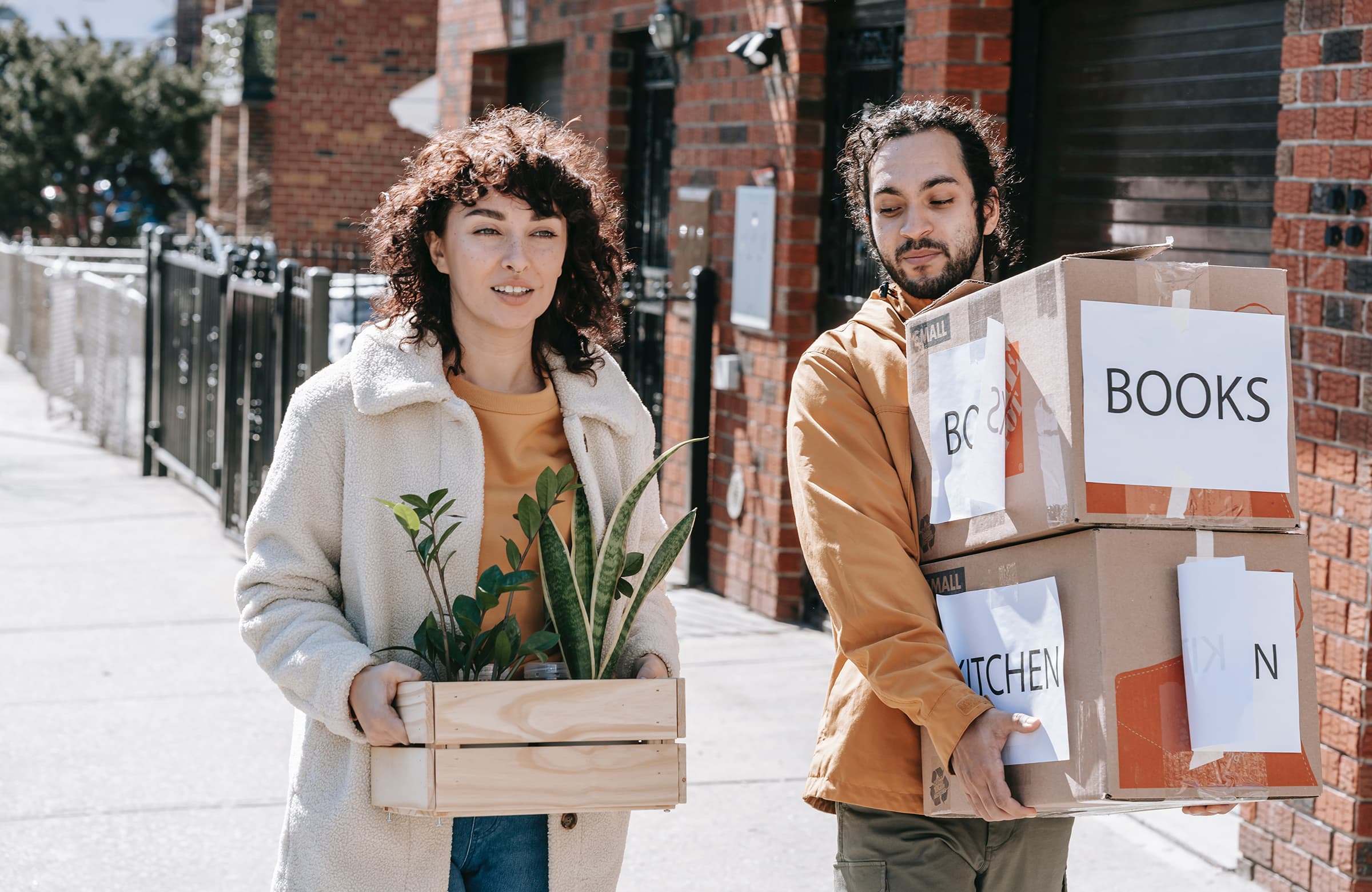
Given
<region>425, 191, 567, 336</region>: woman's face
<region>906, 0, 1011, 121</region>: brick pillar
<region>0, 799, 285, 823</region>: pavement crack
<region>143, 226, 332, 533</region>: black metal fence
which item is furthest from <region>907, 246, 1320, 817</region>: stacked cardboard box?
<region>143, 226, 332, 533</region>: black metal fence

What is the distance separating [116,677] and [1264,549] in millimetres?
4991

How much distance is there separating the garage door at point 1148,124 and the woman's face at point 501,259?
269cm

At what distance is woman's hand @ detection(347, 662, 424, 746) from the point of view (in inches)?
89.2

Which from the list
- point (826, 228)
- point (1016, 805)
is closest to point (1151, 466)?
point (1016, 805)

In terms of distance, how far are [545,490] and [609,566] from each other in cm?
16

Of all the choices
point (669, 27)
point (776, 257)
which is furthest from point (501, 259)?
point (669, 27)

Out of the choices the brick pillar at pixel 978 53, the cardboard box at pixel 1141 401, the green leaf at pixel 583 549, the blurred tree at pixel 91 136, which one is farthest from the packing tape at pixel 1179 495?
the blurred tree at pixel 91 136

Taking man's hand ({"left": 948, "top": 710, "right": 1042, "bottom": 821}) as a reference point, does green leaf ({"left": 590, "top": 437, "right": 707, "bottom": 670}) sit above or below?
above

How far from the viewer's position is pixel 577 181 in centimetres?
259

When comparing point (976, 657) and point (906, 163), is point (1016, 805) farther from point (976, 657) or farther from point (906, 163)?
point (906, 163)

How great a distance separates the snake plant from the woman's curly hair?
0.32 m

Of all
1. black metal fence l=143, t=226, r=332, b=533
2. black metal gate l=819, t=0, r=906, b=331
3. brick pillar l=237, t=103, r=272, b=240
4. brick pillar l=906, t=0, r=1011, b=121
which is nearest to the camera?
brick pillar l=906, t=0, r=1011, b=121

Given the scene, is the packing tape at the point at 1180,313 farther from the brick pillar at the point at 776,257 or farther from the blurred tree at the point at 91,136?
the blurred tree at the point at 91,136

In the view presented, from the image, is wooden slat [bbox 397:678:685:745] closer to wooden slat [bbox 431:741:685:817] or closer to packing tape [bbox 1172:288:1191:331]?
wooden slat [bbox 431:741:685:817]
